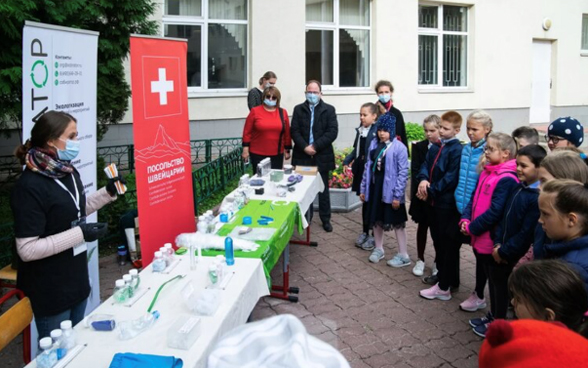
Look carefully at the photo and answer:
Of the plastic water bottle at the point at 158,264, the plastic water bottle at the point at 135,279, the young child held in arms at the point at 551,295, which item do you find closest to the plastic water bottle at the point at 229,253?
the plastic water bottle at the point at 158,264

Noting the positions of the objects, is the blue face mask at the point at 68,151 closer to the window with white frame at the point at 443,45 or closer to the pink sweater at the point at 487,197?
the pink sweater at the point at 487,197

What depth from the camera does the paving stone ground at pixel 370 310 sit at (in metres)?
4.11

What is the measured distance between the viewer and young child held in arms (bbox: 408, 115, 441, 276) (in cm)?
522

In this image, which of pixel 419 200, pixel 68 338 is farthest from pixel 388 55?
pixel 68 338

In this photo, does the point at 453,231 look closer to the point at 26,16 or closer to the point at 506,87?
the point at 26,16

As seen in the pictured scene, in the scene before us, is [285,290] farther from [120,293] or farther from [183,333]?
[183,333]

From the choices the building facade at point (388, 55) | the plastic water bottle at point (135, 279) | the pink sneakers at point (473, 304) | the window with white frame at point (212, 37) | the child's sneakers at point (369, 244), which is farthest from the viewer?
the building facade at point (388, 55)

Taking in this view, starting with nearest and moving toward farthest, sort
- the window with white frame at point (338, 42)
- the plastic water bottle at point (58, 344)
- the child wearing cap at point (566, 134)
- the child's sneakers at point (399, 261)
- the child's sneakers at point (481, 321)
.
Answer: the plastic water bottle at point (58, 344), the child wearing cap at point (566, 134), the child's sneakers at point (481, 321), the child's sneakers at point (399, 261), the window with white frame at point (338, 42)

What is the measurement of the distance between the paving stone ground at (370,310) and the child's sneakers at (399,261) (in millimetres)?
63

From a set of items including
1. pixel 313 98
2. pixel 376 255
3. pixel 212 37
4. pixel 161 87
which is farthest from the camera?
pixel 212 37

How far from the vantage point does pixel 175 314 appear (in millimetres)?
2924

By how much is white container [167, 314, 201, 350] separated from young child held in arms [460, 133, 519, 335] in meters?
2.47

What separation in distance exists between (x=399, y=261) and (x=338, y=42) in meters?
8.58


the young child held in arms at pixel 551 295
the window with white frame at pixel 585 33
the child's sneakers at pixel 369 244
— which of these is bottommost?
the child's sneakers at pixel 369 244
